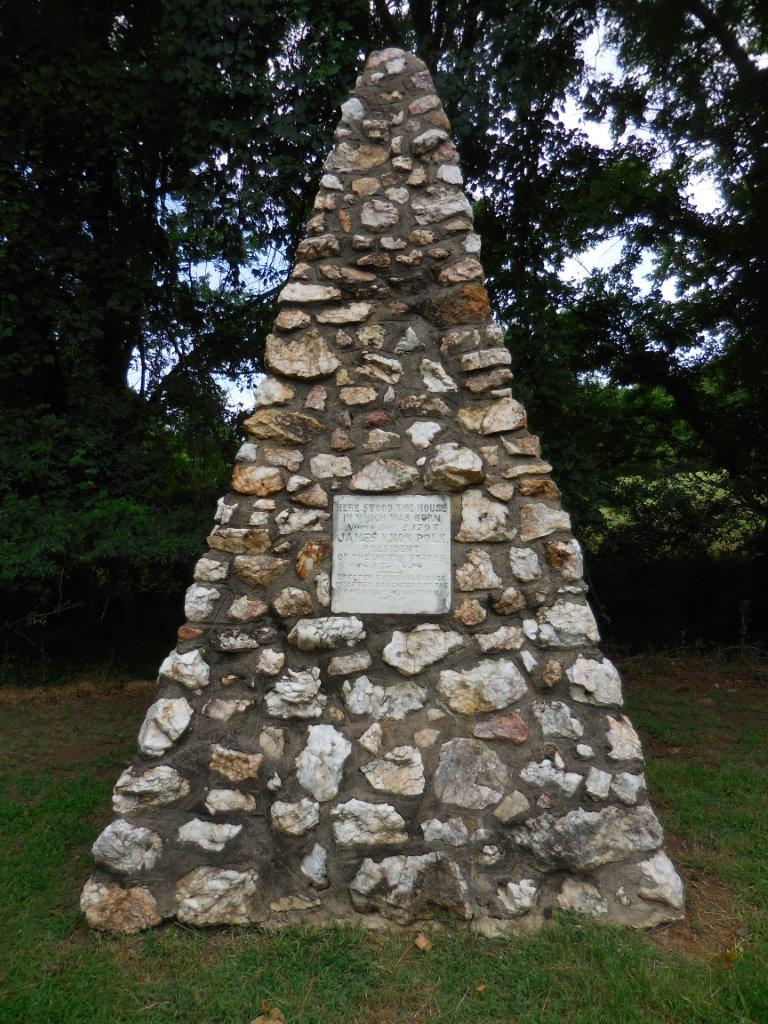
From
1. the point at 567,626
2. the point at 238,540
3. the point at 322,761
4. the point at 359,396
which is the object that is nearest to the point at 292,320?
the point at 359,396

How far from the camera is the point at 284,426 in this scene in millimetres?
3430

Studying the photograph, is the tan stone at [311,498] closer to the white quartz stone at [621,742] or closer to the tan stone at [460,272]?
the tan stone at [460,272]

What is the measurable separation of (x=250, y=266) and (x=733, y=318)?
5398 mm

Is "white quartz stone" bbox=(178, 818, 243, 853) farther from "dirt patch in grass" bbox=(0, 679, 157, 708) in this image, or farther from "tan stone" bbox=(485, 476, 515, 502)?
"dirt patch in grass" bbox=(0, 679, 157, 708)

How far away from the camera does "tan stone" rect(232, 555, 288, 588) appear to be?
129 inches

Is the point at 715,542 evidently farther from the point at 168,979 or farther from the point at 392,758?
the point at 168,979

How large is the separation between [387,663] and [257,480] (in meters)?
1.02

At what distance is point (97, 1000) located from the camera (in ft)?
8.30

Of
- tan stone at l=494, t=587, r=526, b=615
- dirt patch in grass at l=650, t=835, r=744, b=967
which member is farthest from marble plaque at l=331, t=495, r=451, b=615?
dirt patch in grass at l=650, t=835, r=744, b=967

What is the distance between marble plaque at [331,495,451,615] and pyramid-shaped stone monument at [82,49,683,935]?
0.4 inches

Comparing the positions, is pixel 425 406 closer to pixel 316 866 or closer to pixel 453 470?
pixel 453 470

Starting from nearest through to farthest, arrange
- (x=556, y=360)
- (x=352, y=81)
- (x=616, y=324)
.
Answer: (x=352, y=81), (x=556, y=360), (x=616, y=324)

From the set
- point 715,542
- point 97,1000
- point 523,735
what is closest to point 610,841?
point 523,735

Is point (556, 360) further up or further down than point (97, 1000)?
further up
